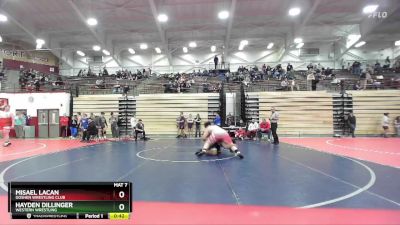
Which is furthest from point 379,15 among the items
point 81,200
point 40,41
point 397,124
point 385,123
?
point 40,41

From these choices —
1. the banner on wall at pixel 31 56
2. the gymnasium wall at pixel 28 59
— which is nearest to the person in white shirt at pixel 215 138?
the gymnasium wall at pixel 28 59

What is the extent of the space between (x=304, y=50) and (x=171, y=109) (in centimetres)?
2106

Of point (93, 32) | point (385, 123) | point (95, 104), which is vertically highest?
point (93, 32)

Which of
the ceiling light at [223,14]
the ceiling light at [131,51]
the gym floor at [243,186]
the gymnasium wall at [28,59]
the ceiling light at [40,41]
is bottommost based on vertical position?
the gym floor at [243,186]

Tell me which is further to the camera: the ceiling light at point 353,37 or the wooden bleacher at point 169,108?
the ceiling light at point 353,37

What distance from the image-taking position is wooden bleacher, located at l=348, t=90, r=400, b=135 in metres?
19.2

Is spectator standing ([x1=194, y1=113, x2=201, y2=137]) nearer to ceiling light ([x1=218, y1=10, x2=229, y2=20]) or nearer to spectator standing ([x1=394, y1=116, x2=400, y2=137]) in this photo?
ceiling light ([x1=218, y1=10, x2=229, y2=20])

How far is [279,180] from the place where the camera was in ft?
18.6

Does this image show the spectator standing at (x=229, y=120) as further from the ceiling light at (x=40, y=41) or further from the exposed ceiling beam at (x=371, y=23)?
the ceiling light at (x=40, y=41)

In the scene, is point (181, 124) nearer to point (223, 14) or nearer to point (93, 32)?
point (223, 14)

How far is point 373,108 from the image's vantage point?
19.4 meters

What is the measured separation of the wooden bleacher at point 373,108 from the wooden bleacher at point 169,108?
964cm

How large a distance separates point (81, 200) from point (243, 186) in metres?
3.35

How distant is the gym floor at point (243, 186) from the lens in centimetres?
348
